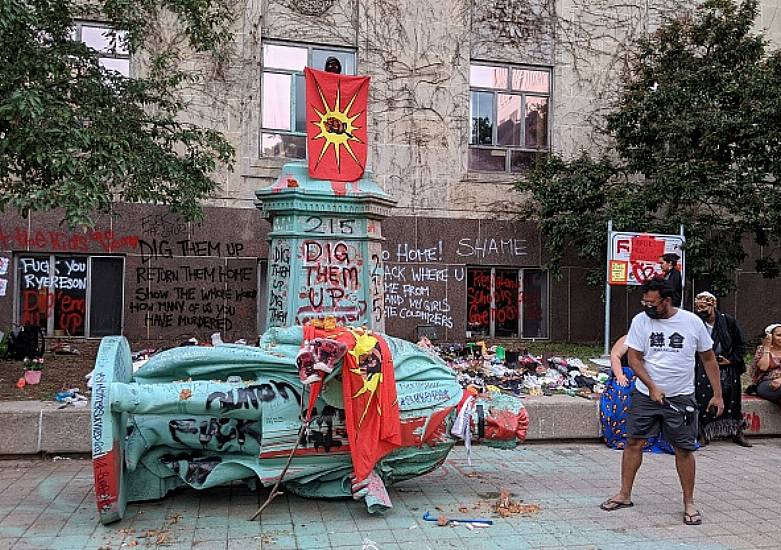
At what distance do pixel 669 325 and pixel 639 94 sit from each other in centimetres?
883

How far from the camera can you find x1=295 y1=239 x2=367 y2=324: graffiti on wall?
24.2ft

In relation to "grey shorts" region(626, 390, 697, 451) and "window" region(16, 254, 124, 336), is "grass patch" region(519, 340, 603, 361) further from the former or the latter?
"window" region(16, 254, 124, 336)

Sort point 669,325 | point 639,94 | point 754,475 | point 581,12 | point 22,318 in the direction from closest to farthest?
point 669,325, point 754,475, point 22,318, point 639,94, point 581,12

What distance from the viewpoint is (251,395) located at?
4.38 m

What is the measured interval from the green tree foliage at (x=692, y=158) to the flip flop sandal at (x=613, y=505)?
7.42 metres

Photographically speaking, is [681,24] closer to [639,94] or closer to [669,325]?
[639,94]

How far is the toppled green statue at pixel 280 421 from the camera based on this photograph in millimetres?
4320

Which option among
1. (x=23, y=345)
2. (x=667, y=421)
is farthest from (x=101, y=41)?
(x=667, y=421)

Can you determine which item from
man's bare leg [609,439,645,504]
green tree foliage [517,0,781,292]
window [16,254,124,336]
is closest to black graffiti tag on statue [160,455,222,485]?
man's bare leg [609,439,645,504]

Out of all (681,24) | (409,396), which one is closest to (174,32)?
(681,24)

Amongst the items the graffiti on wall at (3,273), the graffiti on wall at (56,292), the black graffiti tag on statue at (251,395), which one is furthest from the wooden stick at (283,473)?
the graffiti on wall at (56,292)

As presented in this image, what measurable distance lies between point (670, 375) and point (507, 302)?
8.83 m

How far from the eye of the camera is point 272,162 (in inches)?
486

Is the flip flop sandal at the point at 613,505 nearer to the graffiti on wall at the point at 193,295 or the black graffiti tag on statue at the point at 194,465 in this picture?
the black graffiti tag on statue at the point at 194,465
